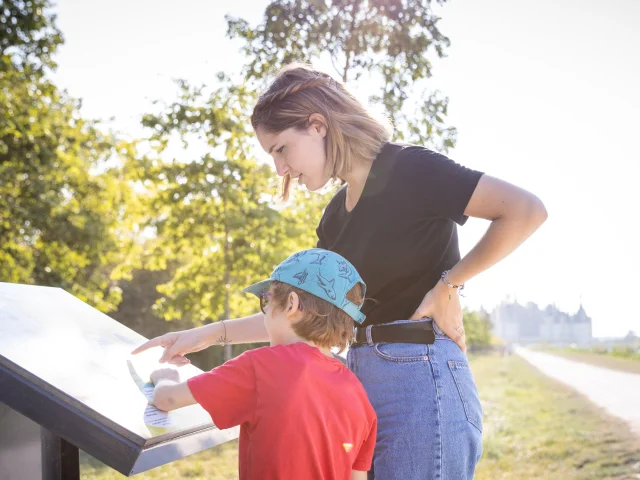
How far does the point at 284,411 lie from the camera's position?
1.77 m

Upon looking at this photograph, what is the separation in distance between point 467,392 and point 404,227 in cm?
51

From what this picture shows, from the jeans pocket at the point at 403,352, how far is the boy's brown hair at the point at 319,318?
114mm

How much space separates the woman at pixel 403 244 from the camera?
6.31 feet

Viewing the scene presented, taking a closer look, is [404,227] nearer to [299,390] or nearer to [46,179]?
[299,390]

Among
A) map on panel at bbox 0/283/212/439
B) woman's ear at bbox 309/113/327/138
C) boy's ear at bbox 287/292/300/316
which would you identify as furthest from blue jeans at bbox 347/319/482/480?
woman's ear at bbox 309/113/327/138

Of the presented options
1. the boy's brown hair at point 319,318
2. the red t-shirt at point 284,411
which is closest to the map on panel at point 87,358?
the red t-shirt at point 284,411

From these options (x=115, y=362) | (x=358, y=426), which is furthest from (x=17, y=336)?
(x=358, y=426)

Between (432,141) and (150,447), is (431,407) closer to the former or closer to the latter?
(150,447)

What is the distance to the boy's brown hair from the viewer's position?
6.51 feet

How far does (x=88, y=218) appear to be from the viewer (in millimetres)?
18125

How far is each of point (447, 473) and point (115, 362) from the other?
1148mm

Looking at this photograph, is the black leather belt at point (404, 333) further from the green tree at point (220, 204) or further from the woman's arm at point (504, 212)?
the green tree at point (220, 204)

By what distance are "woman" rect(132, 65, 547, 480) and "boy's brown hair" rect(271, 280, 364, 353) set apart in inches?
3.6

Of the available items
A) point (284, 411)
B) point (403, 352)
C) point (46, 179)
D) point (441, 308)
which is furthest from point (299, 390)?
point (46, 179)
